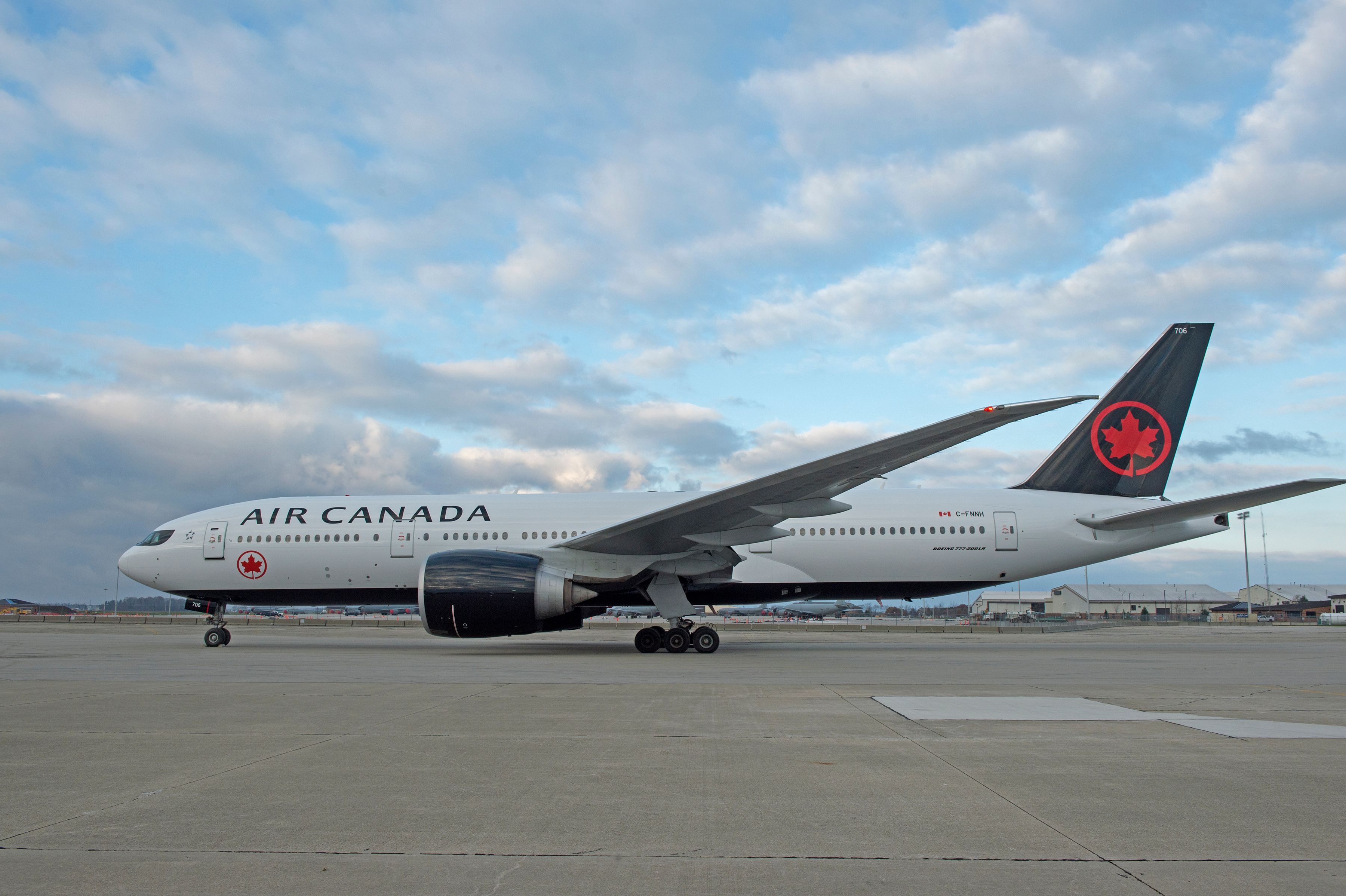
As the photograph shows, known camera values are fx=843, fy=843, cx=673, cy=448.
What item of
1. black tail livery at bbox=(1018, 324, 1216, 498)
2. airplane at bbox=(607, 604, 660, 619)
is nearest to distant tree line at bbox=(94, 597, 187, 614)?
airplane at bbox=(607, 604, 660, 619)

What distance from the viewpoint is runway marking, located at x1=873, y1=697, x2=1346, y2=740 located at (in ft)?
20.8

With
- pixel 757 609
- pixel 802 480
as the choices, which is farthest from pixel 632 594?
pixel 757 609

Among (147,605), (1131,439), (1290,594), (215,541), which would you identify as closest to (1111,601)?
(1290,594)

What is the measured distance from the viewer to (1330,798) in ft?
13.8

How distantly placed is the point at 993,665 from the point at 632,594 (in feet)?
20.9

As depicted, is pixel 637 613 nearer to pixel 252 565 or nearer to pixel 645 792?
pixel 252 565

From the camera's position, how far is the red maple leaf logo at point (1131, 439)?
1838 cm

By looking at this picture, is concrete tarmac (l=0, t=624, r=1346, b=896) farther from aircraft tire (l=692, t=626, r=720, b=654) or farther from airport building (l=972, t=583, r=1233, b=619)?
airport building (l=972, t=583, r=1233, b=619)

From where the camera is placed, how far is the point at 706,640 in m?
15.8

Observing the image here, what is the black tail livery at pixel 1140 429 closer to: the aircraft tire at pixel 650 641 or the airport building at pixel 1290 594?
the aircraft tire at pixel 650 641

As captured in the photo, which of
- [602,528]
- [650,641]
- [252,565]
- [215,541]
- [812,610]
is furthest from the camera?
[812,610]

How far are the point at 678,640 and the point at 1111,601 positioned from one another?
292 feet

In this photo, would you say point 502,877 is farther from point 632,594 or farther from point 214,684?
point 632,594

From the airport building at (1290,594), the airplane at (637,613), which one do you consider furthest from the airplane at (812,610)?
the airport building at (1290,594)
